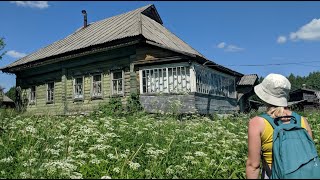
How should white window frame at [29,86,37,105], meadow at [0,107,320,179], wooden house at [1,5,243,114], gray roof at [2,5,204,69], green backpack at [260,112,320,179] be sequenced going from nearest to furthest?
1. green backpack at [260,112,320,179]
2. meadow at [0,107,320,179]
3. wooden house at [1,5,243,114]
4. gray roof at [2,5,204,69]
5. white window frame at [29,86,37,105]

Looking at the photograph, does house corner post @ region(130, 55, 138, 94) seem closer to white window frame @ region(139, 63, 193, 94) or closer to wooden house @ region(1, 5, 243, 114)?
wooden house @ region(1, 5, 243, 114)

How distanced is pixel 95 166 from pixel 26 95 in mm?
21526

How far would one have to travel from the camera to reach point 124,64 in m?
17.1

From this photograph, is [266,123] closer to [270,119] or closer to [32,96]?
[270,119]

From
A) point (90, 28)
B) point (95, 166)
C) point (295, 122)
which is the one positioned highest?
point (90, 28)

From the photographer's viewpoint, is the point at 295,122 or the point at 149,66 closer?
the point at 295,122

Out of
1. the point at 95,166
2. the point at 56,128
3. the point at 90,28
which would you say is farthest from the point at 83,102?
the point at 95,166

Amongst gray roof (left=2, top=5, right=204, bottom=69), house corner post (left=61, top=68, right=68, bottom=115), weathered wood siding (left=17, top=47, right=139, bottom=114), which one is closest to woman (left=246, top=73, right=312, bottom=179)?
gray roof (left=2, top=5, right=204, bottom=69)

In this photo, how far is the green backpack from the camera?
→ 268 cm

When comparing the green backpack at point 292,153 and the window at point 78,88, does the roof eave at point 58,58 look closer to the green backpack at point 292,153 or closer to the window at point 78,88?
the window at point 78,88

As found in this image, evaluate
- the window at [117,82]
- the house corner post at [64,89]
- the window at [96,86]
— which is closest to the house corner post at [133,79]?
the window at [117,82]

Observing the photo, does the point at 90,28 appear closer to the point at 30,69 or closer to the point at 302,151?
the point at 30,69

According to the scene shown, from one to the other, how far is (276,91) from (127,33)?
48.9ft

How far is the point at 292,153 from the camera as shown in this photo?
272 cm
